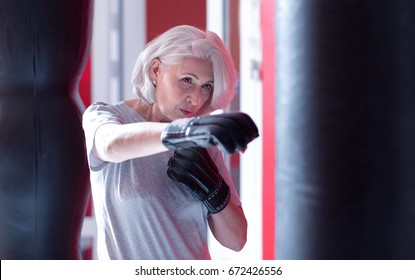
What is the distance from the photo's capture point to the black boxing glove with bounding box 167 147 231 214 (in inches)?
34.0

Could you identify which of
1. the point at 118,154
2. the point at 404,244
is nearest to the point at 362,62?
the point at 404,244

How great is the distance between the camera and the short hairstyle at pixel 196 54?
89cm

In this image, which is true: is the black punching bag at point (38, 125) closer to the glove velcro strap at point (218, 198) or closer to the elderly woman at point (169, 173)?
the elderly woman at point (169, 173)

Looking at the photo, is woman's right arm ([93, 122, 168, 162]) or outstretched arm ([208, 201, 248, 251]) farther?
outstretched arm ([208, 201, 248, 251])

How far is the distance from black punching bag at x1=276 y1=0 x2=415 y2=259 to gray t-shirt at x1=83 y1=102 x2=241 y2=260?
1.33 ft

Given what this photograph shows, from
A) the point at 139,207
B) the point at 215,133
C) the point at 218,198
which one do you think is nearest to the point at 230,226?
the point at 218,198

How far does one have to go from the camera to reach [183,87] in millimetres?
904

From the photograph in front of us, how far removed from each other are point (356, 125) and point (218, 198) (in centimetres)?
42

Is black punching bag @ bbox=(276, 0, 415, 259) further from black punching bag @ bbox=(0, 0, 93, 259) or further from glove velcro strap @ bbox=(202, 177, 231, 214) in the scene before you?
black punching bag @ bbox=(0, 0, 93, 259)

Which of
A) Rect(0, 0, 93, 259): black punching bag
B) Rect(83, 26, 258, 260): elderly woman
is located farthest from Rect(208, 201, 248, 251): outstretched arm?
Rect(0, 0, 93, 259): black punching bag

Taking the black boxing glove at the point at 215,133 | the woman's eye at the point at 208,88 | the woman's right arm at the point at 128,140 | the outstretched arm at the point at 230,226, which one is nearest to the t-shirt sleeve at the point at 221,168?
the outstretched arm at the point at 230,226

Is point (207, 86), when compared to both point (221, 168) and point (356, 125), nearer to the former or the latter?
point (221, 168)

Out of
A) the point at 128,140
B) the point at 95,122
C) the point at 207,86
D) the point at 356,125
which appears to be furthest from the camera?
the point at 207,86
